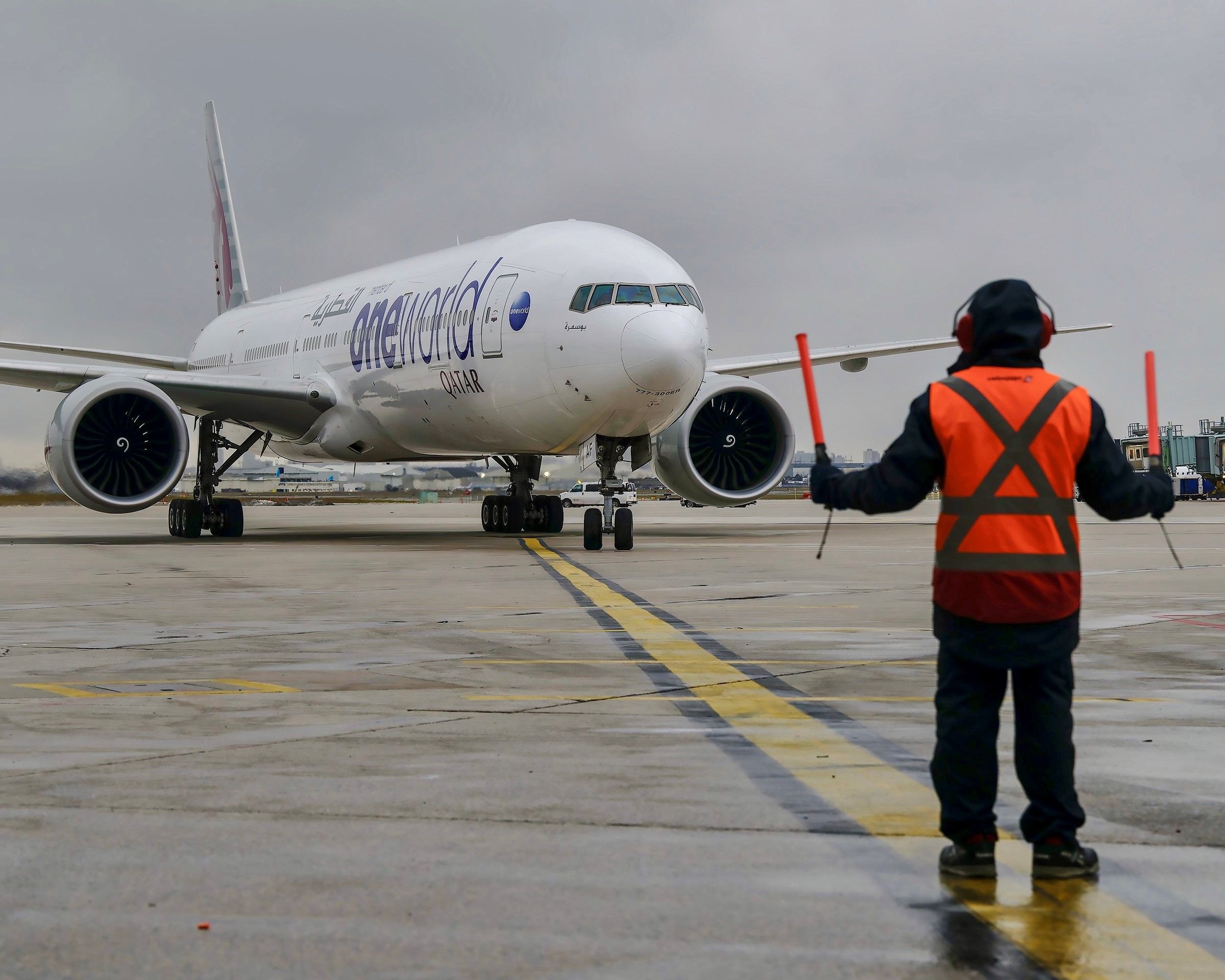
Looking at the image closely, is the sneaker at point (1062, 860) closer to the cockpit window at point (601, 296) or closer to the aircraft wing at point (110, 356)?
the cockpit window at point (601, 296)

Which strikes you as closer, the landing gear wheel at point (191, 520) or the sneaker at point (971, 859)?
the sneaker at point (971, 859)

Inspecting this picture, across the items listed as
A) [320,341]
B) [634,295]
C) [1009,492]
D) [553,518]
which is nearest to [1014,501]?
[1009,492]

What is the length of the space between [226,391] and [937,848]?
67.0ft

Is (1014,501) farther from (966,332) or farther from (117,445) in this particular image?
(117,445)

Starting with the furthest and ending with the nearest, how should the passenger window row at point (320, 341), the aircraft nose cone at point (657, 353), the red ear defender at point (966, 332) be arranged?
the passenger window row at point (320, 341)
the aircraft nose cone at point (657, 353)
the red ear defender at point (966, 332)

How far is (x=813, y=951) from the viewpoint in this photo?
2.99 metres

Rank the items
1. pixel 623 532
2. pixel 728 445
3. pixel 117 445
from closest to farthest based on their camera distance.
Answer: pixel 623 532 → pixel 117 445 → pixel 728 445

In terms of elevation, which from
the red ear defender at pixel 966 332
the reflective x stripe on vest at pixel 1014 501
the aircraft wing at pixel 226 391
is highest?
the aircraft wing at pixel 226 391

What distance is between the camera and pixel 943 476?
392 cm

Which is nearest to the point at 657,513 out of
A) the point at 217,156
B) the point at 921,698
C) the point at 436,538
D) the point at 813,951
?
the point at 217,156

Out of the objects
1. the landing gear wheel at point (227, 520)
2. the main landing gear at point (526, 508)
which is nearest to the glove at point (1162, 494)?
the main landing gear at point (526, 508)

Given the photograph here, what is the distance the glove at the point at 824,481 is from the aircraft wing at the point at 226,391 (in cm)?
1920

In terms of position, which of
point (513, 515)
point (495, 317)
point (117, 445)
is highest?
point (495, 317)

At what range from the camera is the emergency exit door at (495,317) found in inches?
777
